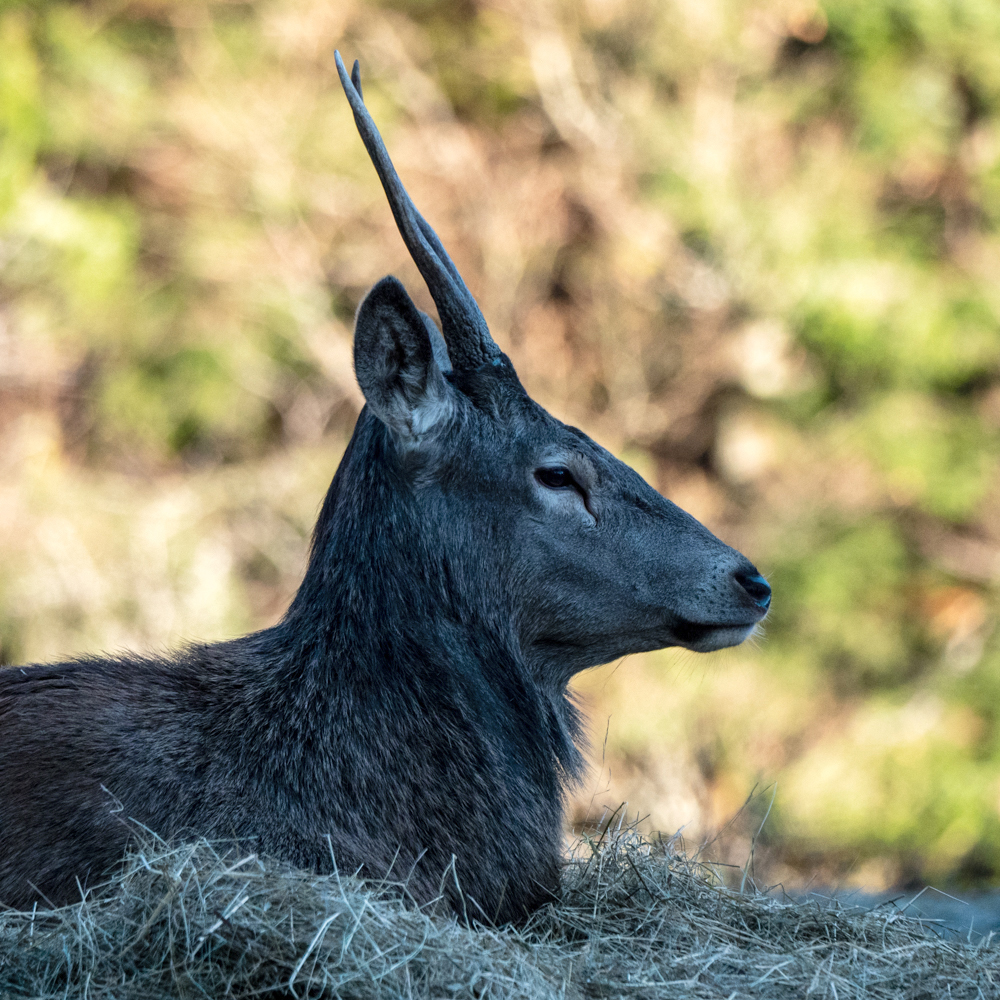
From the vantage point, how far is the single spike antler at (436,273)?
10.1ft

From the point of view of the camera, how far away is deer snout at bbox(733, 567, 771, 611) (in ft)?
10.5

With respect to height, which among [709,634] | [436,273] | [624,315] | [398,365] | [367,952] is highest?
[624,315]

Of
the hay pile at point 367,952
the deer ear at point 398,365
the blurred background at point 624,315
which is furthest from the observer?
the blurred background at point 624,315

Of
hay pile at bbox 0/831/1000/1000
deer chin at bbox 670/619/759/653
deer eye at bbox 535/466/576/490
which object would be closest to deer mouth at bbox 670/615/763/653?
deer chin at bbox 670/619/759/653

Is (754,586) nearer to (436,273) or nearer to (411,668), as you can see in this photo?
(411,668)

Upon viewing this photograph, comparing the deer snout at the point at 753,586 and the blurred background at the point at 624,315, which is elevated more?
the blurred background at the point at 624,315

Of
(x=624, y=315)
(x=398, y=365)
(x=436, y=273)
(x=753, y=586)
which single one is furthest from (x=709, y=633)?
(x=624, y=315)

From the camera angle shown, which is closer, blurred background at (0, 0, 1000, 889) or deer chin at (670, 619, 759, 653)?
deer chin at (670, 619, 759, 653)

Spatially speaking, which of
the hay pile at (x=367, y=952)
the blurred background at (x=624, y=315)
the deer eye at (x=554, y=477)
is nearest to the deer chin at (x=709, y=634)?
the deer eye at (x=554, y=477)

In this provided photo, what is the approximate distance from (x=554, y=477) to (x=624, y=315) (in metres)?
9.06

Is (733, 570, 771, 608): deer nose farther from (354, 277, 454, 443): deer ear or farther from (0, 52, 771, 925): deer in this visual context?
(354, 277, 454, 443): deer ear

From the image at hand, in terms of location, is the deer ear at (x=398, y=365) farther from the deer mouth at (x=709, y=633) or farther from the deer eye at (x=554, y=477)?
the deer mouth at (x=709, y=633)

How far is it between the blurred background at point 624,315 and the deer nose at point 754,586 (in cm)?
742

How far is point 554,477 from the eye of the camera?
3.22 meters
